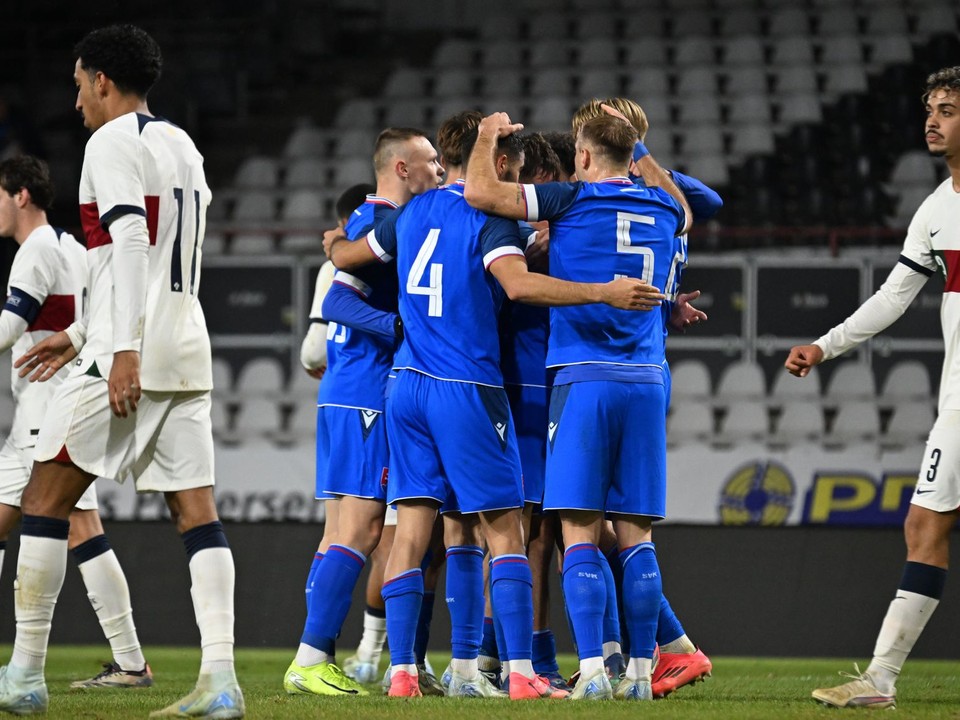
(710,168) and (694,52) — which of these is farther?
(694,52)

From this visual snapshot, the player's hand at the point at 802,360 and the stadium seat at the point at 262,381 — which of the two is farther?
the stadium seat at the point at 262,381

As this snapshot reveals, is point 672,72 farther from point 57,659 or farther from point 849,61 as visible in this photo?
point 57,659

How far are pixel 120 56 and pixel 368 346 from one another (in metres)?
1.78

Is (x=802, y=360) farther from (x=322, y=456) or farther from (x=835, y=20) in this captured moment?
(x=835, y=20)

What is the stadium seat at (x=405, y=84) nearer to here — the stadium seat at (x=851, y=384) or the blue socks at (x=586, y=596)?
the stadium seat at (x=851, y=384)

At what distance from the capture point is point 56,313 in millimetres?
5871

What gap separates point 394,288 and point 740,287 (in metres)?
5.45

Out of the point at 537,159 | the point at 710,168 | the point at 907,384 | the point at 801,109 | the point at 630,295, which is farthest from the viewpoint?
the point at 801,109

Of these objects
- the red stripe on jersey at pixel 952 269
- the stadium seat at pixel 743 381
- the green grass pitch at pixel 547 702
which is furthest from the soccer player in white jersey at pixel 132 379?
the stadium seat at pixel 743 381

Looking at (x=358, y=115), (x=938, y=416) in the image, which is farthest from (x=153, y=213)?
(x=358, y=115)

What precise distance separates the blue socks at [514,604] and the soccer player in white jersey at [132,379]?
3.51 feet

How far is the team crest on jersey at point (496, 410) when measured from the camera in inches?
193

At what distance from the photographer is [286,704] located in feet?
15.0

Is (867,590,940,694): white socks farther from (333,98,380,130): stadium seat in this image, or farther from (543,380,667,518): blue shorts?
(333,98,380,130): stadium seat
